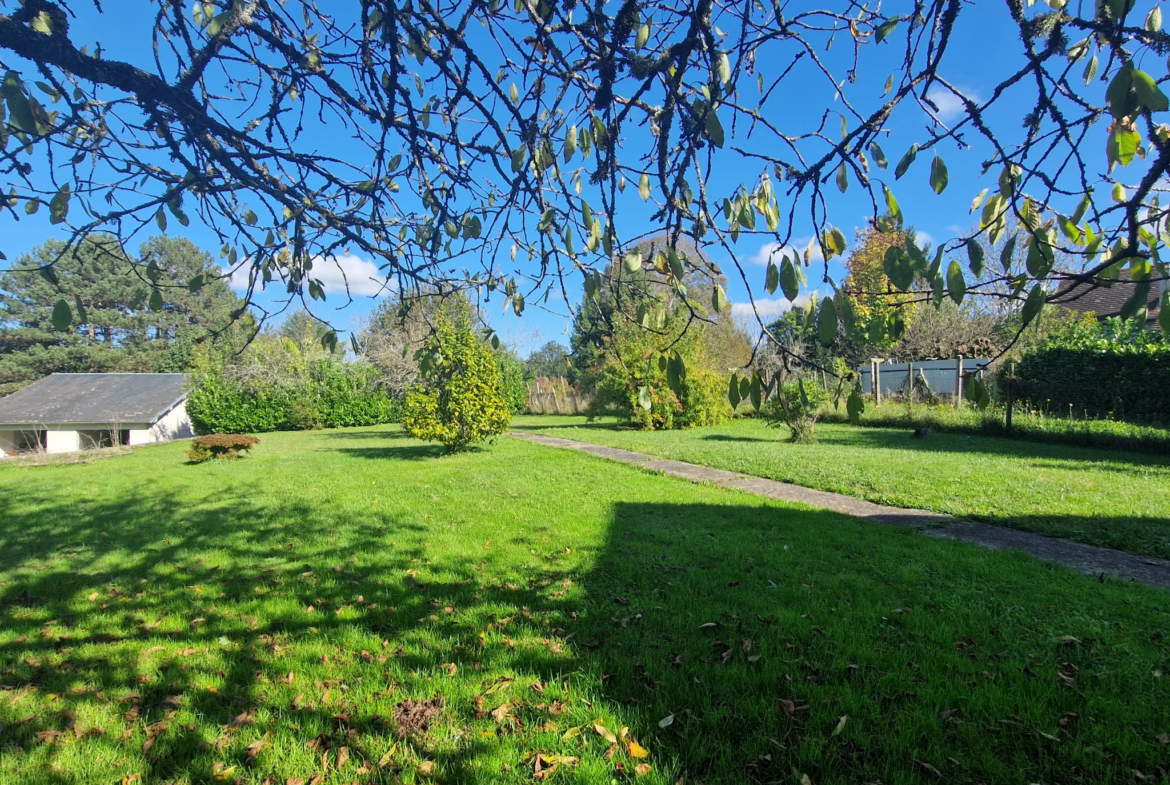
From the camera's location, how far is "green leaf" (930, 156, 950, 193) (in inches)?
51.4

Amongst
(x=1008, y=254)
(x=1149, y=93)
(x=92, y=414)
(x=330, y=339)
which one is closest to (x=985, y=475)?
(x=1008, y=254)

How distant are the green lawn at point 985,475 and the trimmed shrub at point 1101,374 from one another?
238 cm

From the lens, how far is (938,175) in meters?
1.33

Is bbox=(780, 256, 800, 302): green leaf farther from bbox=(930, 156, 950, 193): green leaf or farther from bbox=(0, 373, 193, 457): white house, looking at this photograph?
bbox=(0, 373, 193, 457): white house

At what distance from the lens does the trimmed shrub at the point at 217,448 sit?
1259 cm

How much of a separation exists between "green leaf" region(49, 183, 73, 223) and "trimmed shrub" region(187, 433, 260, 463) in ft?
42.5

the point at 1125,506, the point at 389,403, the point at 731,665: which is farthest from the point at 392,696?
the point at 389,403

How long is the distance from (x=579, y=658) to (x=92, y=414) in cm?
2449

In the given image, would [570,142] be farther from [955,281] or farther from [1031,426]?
[1031,426]

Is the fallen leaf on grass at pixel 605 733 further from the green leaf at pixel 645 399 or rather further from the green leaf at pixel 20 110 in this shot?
the green leaf at pixel 20 110

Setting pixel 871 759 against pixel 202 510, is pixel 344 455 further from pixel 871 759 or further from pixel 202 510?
pixel 871 759

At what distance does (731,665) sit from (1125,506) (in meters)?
5.42

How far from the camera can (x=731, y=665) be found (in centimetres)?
273

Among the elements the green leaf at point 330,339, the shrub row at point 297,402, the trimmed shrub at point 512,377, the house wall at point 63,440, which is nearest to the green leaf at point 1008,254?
the green leaf at point 330,339
